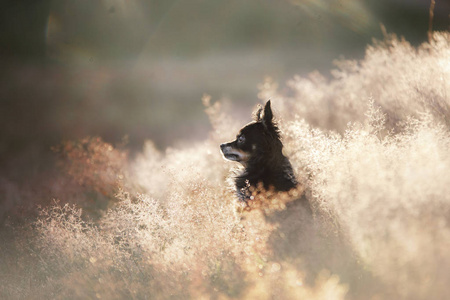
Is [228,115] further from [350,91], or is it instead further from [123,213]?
[123,213]

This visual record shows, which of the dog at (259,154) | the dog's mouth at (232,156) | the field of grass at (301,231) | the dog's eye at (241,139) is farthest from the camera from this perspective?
the dog's mouth at (232,156)

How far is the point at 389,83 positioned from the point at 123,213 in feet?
19.5

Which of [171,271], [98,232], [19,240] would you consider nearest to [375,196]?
[171,271]

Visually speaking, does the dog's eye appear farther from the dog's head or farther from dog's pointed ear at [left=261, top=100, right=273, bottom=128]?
dog's pointed ear at [left=261, top=100, right=273, bottom=128]

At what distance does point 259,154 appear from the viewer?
6141mm

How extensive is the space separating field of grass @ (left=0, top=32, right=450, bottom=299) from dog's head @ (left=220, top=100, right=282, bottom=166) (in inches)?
19.0

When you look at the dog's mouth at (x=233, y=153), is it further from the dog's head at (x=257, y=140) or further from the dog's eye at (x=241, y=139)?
the dog's eye at (x=241, y=139)

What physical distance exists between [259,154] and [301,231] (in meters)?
2.21

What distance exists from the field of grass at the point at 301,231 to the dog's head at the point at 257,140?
0.48 metres

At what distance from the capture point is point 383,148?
449cm

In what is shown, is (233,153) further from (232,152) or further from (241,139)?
(241,139)

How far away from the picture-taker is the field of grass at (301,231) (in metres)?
3.53

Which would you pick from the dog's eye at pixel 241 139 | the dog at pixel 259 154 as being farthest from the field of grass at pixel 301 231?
the dog's eye at pixel 241 139

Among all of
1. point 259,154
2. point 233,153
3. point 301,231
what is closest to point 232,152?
point 233,153
